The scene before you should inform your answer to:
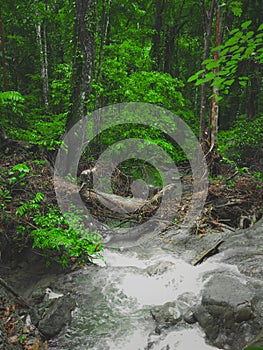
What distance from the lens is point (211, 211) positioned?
23.5 ft

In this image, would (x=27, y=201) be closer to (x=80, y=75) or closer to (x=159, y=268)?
(x=159, y=268)

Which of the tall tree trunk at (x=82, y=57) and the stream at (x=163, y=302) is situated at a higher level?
the tall tree trunk at (x=82, y=57)

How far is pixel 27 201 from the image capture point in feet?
17.2

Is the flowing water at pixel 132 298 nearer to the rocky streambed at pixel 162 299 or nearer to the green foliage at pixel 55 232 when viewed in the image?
the rocky streambed at pixel 162 299

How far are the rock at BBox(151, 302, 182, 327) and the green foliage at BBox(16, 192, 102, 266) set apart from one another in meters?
1.37

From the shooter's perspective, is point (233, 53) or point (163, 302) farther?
point (163, 302)

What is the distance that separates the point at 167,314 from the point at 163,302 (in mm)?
470

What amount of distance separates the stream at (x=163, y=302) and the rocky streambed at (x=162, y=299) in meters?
0.01

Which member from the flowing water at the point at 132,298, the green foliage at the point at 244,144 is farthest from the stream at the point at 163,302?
the green foliage at the point at 244,144

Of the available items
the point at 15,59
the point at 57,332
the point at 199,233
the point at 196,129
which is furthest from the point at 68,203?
the point at 15,59

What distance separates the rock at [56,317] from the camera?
4.19 m

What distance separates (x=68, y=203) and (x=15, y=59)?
8787mm

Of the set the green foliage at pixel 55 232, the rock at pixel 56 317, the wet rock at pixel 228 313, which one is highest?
the green foliage at pixel 55 232

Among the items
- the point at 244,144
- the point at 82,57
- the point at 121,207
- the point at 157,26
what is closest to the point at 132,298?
the point at 121,207
